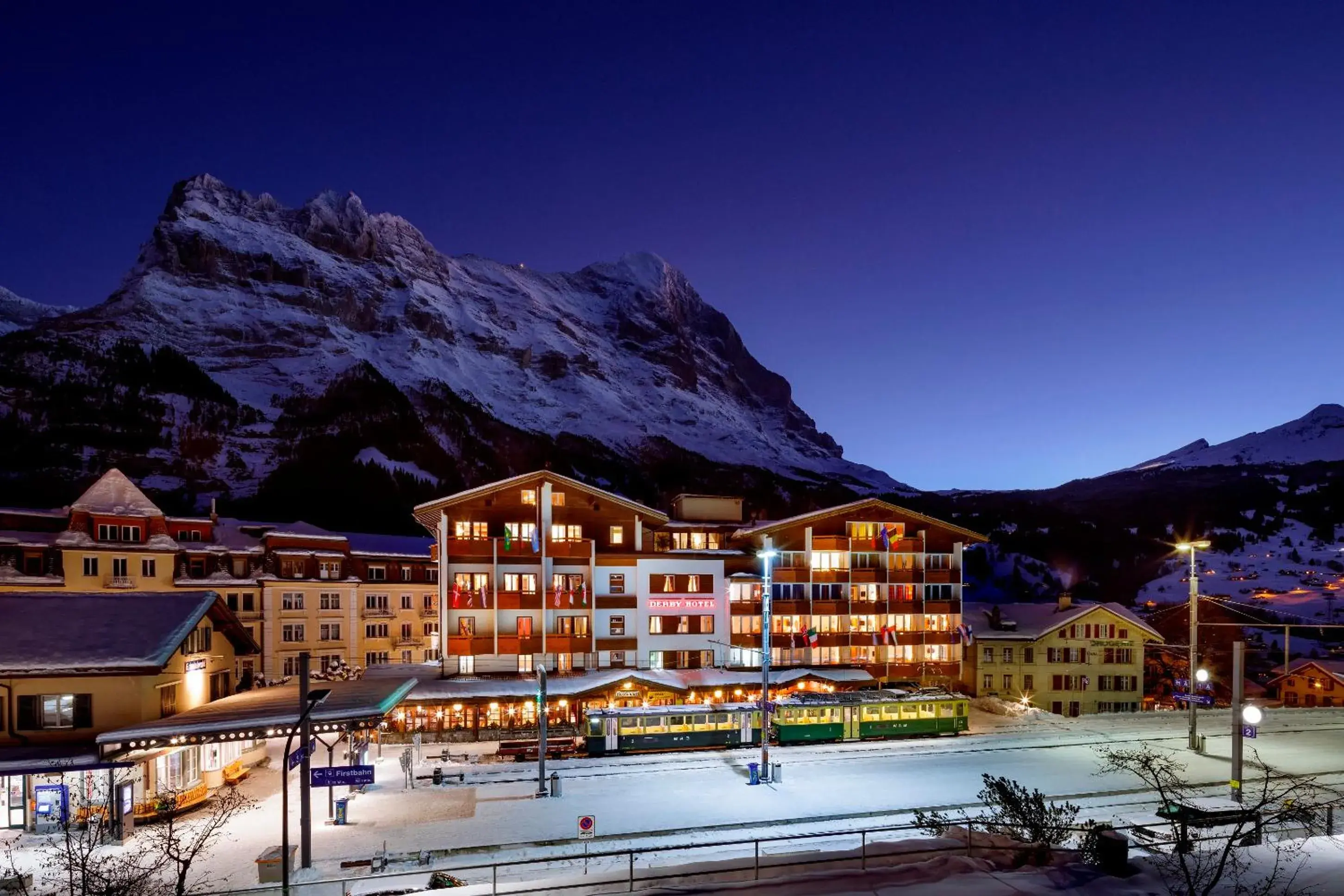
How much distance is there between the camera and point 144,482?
11344cm

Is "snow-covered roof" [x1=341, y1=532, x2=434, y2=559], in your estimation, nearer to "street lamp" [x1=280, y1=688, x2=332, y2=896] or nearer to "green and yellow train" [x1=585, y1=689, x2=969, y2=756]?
"green and yellow train" [x1=585, y1=689, x2=969, y2=756]

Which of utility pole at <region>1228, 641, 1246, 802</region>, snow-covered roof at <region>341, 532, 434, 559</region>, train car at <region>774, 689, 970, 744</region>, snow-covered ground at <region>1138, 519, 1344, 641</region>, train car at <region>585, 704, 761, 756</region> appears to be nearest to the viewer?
utility pole at <region>1228, 641, 1246, 802</region>

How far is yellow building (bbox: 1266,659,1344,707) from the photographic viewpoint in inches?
2724

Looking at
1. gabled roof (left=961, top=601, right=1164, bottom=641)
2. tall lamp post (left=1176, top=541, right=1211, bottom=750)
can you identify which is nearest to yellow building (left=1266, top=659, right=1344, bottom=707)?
gabled roof (left=961, top=601, right=1164, bottom=641)

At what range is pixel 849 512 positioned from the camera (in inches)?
2249

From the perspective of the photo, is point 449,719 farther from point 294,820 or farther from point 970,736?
point 970,736

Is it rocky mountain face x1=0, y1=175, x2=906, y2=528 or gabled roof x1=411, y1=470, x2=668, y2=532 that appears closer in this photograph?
gabled roof x1=411, y1=470, x2=668, y2=532

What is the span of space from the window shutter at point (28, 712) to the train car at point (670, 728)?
74.5ft

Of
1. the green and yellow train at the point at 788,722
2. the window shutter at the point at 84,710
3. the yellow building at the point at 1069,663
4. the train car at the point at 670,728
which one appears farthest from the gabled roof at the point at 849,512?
the window shutter at the point at 84,710

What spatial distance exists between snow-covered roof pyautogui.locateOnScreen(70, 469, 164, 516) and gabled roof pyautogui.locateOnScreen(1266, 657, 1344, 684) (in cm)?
8972

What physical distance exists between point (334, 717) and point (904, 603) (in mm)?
40334

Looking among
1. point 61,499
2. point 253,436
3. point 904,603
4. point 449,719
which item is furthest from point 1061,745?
point 253,436

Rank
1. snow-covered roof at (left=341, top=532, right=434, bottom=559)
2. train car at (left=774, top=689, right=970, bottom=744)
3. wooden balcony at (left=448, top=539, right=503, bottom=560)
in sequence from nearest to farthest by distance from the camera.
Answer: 1. train car at (left=774, top=689, right=970, bottom=744)
2. wooden balcony at (left=448, top=539, right=503, bottom=560)
3. snow-covered roof at (left=341, top=532, right=434, bottom=559)

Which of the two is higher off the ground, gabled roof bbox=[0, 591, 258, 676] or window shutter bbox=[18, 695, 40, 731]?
gabled roof bbox=[0, 591, 258, 676]
